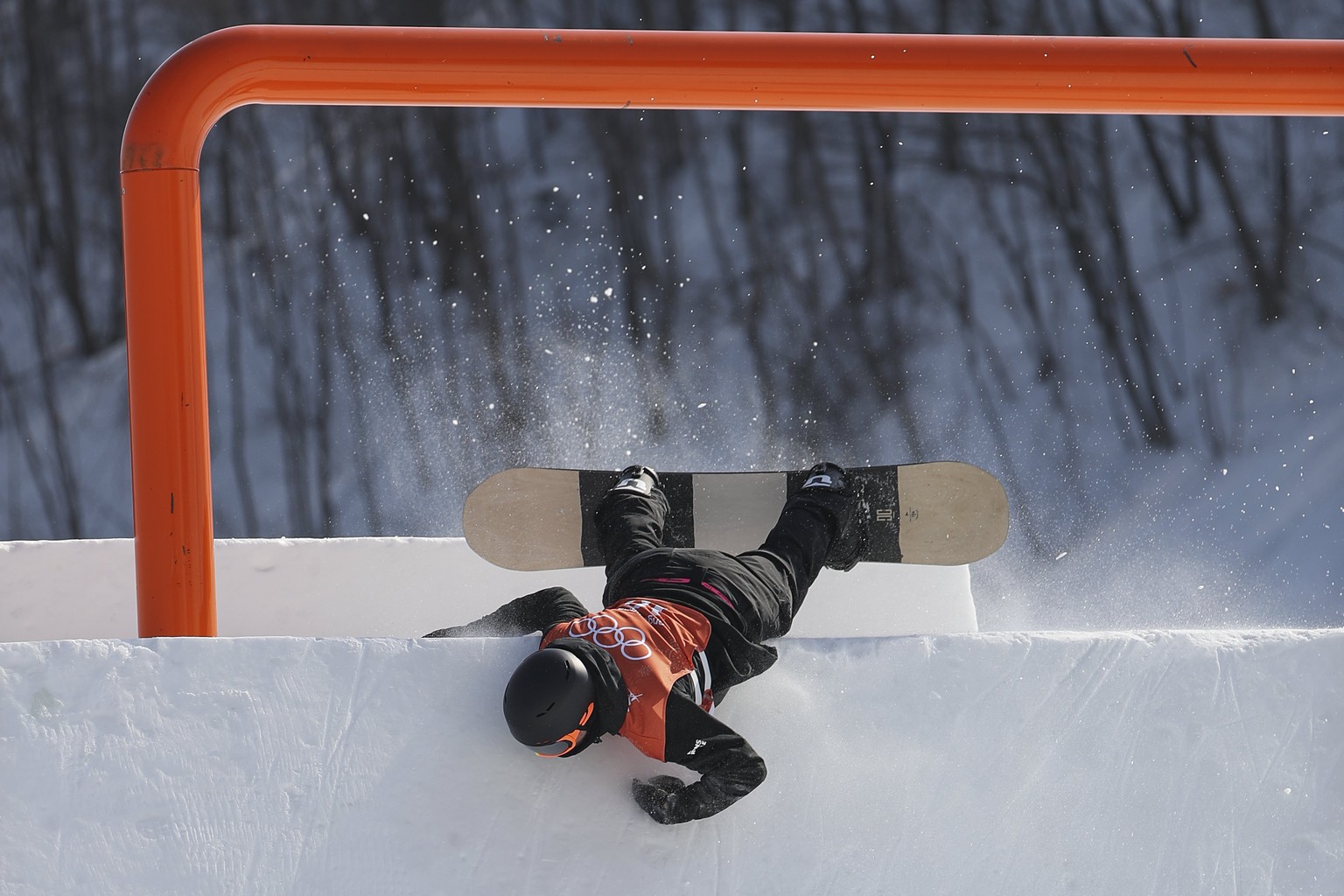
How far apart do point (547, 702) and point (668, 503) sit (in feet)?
3.14

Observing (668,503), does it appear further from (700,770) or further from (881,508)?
(700,770)

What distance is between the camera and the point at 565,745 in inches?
47.2

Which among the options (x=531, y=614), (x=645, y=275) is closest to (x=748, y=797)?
(x=531, y=614)

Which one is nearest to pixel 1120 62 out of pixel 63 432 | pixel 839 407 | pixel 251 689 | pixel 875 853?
pixel 875 853

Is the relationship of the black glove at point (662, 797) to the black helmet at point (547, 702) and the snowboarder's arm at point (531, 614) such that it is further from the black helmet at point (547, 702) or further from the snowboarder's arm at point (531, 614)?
the snowboarder's arm at point (531, 614)

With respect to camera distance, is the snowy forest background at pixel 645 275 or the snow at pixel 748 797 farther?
the snowy forest background at pixel 645 275

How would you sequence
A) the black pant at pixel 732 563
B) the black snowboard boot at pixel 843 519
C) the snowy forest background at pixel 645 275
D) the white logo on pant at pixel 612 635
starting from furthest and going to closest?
the snowy forest background at pixel 645 275
the black snowboard boot at pixel 843 519
the black pant at pixel 732 563
the white logo on pant at pixel 612 635

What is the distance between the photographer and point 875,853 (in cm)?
120

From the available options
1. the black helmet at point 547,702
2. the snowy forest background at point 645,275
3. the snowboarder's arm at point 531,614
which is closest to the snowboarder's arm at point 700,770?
the black helmet at point 547,702

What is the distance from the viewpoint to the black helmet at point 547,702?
3.82 ft

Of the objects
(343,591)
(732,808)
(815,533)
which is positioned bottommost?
(343,591)

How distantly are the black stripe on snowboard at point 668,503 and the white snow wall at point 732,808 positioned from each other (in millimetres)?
725

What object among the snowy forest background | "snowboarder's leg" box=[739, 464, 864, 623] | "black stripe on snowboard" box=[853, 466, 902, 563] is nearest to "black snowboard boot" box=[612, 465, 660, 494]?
"snowboarder's leg" box=[739, 464, 864, 623]

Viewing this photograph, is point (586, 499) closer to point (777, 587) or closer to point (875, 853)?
point (777, 587)
